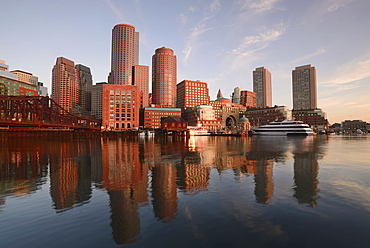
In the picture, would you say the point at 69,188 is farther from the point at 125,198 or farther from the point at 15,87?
the point at 15,87

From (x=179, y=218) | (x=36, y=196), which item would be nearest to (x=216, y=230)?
(x=179, y=218)

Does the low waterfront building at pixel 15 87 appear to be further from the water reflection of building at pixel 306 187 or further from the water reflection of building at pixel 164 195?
the water reflection of building at pixel 306 187

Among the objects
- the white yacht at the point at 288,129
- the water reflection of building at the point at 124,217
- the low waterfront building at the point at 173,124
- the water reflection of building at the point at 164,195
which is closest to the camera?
the water reflection of building at the point at 124,217

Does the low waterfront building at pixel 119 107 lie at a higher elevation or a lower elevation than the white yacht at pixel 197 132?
higher

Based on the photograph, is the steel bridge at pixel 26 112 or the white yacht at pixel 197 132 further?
the white yacht at pixel 197 132

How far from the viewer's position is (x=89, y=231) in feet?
27.3

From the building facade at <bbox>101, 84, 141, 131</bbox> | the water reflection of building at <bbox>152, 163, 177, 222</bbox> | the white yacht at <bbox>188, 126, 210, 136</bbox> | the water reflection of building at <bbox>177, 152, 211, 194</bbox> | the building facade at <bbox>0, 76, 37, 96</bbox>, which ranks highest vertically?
the building facade at <bbox>0, 76, 37, 96</bbox>

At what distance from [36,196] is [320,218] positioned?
16382 millimetres

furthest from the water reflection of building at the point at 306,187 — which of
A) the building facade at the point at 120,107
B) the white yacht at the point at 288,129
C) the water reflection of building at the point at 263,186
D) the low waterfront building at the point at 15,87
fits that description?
the low waterfront building at the point at 15,87

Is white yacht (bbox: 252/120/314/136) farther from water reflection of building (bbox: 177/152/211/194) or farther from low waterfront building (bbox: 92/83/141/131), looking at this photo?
water reflection of building (bbox: 177/152/211/194)

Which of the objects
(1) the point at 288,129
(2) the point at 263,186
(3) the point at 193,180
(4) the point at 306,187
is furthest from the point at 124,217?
(1) the point at 288,129

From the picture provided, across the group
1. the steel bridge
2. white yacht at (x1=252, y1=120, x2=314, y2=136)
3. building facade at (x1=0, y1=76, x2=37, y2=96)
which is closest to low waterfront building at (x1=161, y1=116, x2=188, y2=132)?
Result: white yacht at (x1=252, y1=120, x2=314, y2=136)

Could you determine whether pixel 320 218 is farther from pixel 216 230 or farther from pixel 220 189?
pixel 220 189

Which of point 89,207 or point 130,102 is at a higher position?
point 130,102
